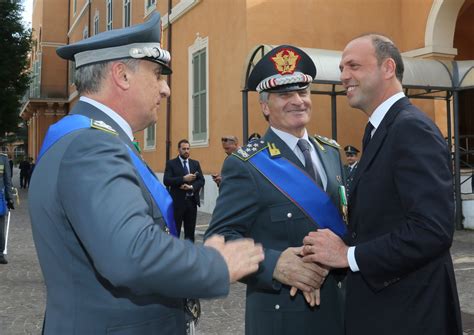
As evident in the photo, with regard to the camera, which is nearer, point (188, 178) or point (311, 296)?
point (311, 296)

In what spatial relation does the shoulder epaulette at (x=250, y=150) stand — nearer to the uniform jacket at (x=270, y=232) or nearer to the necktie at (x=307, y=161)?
the uniform jacket at (x=270, y=232)

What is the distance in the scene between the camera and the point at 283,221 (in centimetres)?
233

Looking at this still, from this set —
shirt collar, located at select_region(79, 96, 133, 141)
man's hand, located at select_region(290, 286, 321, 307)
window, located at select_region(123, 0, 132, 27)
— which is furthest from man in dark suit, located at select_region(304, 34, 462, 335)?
window, located at select_region(123, 0, 132, 27)

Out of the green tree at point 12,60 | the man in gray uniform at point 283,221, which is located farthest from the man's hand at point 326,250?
the green tree at point 12,60

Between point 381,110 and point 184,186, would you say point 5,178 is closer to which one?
point 184,186

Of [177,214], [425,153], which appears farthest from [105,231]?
[177,214]

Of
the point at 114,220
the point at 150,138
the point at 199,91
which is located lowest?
the point at 114,220

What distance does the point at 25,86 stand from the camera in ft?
80.2

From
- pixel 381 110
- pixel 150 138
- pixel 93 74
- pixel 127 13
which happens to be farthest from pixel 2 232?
pixel 127 13

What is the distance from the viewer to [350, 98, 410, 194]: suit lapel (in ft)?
6.57

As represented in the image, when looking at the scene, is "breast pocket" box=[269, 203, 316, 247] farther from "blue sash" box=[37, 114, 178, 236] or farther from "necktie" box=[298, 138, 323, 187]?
"blue sash" box=[37, 114, 178, 236]

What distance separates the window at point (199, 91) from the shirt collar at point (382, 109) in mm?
11646

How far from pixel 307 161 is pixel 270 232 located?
0.40 metres

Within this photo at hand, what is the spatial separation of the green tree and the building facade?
922 centimetres
